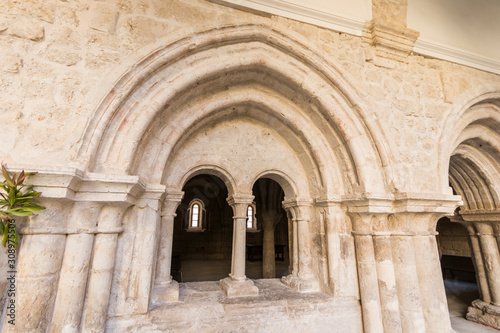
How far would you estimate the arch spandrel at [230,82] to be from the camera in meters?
1.80

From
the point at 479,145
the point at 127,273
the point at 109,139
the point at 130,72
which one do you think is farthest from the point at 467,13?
the point at 127,273

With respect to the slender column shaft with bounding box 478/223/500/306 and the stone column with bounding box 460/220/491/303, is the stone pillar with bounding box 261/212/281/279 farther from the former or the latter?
the slender column shaft with bounding box 478/223/500/306

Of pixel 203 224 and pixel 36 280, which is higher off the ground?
pixel 203 224

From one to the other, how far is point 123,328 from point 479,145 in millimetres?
4934

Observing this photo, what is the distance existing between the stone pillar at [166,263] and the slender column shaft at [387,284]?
192cm

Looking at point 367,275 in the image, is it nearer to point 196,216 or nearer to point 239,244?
point 239,244

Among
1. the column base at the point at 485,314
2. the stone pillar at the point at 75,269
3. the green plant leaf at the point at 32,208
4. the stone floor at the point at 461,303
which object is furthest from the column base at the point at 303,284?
the column base at the point at 485,314

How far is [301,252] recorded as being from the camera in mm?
2834

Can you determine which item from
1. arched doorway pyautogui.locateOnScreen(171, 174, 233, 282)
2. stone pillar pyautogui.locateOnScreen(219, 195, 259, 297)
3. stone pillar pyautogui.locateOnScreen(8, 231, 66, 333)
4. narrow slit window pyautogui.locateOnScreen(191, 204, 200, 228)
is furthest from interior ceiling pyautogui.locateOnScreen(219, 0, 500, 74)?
narrow slit window pyautogui.locateOnScreen(191, 204, 200, 228)

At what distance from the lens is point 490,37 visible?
329cm

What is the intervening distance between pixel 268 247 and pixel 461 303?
398 centimetres

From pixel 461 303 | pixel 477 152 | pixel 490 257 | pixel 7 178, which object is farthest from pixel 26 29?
pixel 461 303

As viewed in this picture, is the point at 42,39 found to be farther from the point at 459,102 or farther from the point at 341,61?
the point at 459,102

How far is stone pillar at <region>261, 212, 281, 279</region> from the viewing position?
19.3ft
